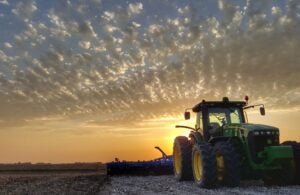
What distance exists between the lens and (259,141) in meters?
14.9

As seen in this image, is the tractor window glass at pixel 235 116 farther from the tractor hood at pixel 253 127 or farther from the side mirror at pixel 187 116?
the side mirror at pixel 187 116

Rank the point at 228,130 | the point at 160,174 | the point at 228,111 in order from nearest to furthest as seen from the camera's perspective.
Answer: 1. the point at 228,130
2. the point at 228,111
3. the point at 160,174

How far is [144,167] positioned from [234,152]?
341 inches

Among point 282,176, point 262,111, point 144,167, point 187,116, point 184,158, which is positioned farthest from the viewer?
point 144,167

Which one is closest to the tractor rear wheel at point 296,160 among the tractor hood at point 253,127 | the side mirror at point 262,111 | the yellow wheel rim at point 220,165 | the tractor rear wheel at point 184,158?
the tractor hood at point 253,127

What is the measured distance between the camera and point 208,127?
56.4ft

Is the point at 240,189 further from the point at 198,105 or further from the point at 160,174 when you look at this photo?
the point at 160,174

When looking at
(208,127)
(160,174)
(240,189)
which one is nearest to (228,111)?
(208,127)

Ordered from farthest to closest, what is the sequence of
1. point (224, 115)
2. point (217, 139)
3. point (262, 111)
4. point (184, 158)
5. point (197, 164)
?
point (184, 158) → point (224, 115) → point (262, 111) → point (197, 164) → point (217, 139)

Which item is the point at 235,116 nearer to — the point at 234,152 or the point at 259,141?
the point at 259,141

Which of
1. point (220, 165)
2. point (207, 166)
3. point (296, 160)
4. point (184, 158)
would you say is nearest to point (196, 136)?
point (184, 158)

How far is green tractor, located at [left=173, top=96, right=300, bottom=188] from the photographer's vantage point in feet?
46.5

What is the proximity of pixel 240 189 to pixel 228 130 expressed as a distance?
2932mm

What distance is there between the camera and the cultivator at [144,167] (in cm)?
2203
